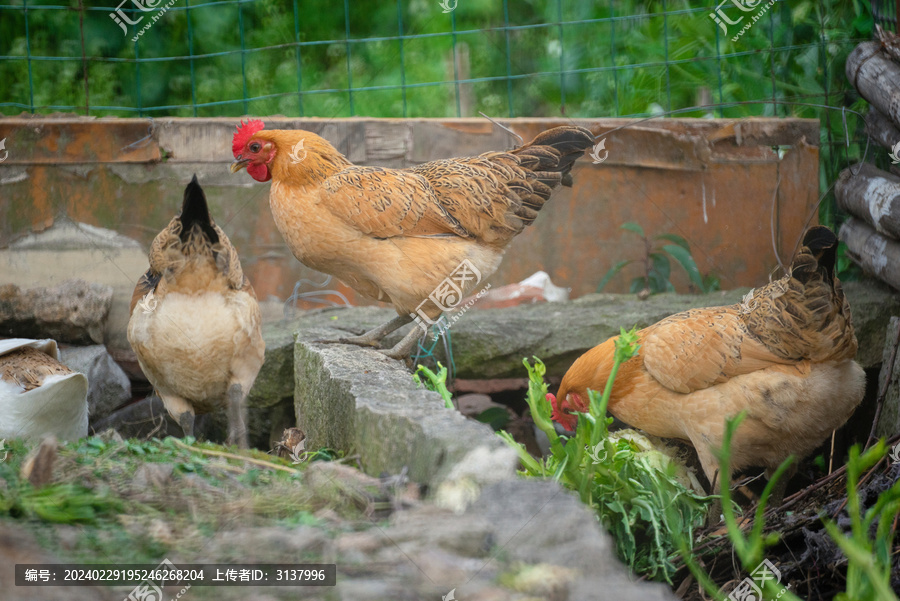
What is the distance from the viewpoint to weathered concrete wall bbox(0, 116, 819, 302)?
488 cm

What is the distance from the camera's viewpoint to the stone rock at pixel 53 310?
4633mm

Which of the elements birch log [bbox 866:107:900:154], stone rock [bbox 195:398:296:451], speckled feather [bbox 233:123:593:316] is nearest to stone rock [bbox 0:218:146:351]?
stone rock [bbox 195:398:296:451]

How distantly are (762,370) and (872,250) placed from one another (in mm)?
1553

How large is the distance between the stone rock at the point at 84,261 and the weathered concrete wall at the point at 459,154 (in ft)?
0.18

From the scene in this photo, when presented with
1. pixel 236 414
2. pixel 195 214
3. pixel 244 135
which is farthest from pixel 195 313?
pixel 244 135

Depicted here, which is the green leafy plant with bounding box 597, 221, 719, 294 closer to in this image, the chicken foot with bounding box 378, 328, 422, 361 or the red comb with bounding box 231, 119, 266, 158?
the chicken foot with bounding box 378, 328, 422, 361

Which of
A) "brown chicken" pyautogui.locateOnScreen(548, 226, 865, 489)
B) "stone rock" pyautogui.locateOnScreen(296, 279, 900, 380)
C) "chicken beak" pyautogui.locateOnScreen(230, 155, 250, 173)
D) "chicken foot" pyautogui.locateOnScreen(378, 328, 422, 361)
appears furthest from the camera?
"stone rock" pyautogui.locateOnScreen(296, 279, 900, 380)

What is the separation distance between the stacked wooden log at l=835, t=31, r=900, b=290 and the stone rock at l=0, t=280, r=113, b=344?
14.8 feet

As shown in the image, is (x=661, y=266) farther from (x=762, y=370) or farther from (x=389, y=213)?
(x=389, y=213)

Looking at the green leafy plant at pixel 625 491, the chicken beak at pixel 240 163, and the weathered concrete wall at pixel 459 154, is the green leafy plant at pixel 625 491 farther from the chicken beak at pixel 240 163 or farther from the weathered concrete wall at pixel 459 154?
the weathered concrete wall at pixel 459 154

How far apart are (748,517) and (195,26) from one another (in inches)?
228

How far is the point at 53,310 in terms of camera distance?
4633 mm

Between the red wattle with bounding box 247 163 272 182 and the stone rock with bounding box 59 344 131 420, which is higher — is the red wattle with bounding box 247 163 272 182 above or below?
above

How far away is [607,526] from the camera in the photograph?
2.35 m
